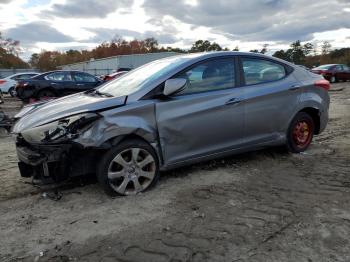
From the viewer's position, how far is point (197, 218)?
3.96 metres

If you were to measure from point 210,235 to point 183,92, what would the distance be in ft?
6.49

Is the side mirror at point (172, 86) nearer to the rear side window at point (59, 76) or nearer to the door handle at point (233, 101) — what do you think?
the door handle at point (233, 101)

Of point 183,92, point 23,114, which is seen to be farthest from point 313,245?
point 23,114

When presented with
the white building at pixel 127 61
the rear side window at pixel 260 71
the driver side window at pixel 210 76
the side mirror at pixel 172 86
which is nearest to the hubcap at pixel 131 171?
the side mirror at pixel 172 86

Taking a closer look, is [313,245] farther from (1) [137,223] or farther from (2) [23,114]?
(2) [23,114]

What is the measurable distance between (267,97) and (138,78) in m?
1.85

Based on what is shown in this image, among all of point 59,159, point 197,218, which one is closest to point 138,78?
point 59,159

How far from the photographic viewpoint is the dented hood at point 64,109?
4430mm

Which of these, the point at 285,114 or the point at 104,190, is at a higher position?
the point at 285,114

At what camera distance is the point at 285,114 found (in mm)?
5871

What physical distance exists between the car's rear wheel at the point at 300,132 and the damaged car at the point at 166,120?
2cm

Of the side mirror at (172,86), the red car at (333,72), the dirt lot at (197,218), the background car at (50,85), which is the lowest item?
the red car at (333,72)

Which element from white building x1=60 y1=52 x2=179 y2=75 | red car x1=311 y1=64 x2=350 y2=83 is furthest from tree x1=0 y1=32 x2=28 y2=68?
red car x1=311 y1=64 x2=350 y2=83

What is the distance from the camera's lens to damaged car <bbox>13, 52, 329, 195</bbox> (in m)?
4.35
